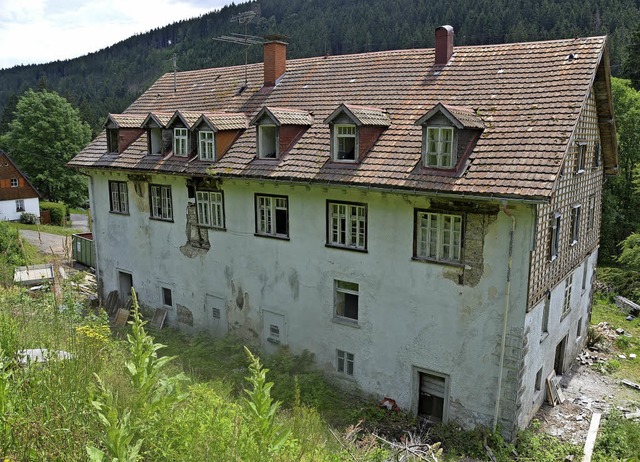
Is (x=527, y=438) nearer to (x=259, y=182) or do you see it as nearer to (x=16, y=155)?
(x=259, y=182)

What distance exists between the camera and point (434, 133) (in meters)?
13.9

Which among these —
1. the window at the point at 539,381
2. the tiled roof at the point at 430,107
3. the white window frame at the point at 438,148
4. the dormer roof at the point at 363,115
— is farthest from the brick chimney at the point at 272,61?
the window at the point at 539,381

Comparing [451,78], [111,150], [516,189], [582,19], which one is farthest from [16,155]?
[582,19]

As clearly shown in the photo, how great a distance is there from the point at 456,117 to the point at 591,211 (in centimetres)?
878

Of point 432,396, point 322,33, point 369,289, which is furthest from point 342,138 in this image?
point 322,33

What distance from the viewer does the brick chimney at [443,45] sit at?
17.2 meters

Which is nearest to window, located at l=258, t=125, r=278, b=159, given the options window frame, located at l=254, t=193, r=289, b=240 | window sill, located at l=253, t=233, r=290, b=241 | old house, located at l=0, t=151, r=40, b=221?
window frame, located at l=254, t=193, r=289, b=240

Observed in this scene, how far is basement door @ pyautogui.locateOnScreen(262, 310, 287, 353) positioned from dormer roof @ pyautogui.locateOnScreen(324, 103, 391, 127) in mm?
6798

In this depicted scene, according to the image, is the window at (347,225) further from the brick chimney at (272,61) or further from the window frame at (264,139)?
the brick chimney at (272,61)

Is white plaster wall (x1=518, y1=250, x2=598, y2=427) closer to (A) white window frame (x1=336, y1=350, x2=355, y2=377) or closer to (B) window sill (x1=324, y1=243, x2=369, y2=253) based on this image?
(B) window sill (x1=324, y1=243, x2=369, y2=253)

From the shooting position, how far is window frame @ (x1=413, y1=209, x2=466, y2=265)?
13516 millimetres

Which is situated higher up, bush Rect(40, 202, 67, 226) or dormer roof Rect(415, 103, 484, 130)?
dormer roof Rect(415, 103, 484, 130)

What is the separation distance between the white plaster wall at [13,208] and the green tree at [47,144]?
5.93 meters

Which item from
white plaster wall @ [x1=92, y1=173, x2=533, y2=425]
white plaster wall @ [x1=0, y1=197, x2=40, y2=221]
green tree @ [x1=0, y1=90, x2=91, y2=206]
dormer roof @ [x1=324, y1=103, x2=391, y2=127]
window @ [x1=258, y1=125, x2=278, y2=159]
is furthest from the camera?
green tree @ [x1=0, y1=90, x2=91, y2=206]
